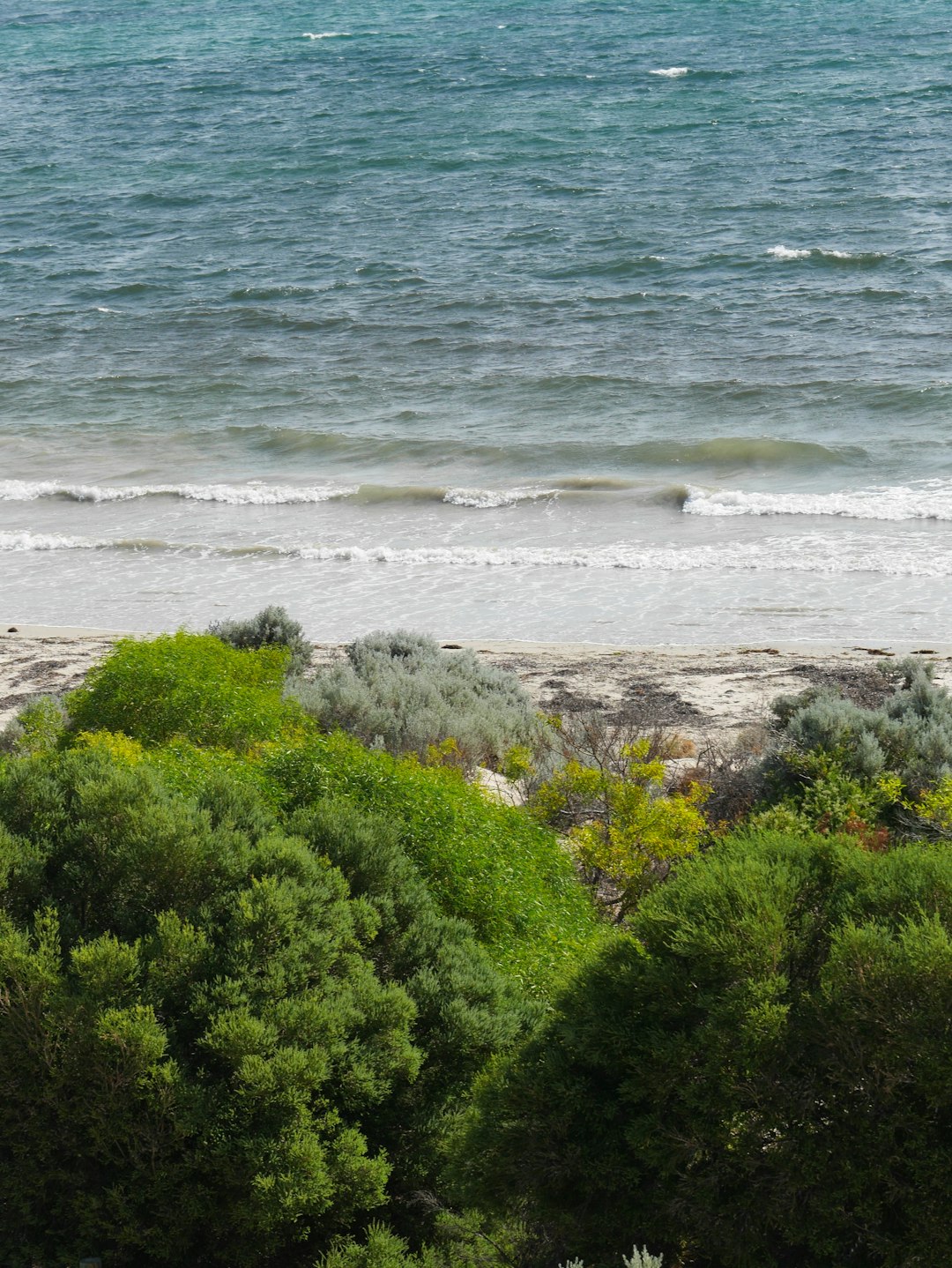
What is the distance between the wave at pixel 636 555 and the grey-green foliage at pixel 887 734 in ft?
17.6

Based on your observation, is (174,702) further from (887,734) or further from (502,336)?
(502,336)

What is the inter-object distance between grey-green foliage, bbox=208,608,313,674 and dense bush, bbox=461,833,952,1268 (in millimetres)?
6268

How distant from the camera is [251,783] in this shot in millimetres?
4727

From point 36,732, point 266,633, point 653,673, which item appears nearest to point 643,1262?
point 36,732

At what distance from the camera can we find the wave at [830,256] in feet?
74.1

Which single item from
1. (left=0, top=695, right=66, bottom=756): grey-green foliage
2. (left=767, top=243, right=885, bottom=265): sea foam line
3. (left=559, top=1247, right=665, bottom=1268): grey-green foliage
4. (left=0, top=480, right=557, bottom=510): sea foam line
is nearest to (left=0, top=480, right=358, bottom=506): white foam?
(left=0, top=480, right=557, bottom=510): sea foam line

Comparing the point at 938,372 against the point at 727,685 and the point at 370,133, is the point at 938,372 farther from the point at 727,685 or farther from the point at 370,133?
the point at 370,133

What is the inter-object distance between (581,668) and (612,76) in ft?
98.5

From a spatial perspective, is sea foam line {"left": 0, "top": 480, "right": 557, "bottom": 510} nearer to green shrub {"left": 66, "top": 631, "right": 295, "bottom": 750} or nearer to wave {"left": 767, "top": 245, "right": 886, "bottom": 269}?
green shrub {"left": 66, "top": 631, "right": 295, "bottom": 750}

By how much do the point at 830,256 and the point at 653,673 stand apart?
52.2 ft

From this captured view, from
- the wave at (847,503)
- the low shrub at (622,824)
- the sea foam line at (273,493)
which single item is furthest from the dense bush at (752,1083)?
the sea foam line at (273,493)

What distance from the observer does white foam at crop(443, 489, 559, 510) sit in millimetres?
15562

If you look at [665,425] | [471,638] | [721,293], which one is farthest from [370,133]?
[471,638]

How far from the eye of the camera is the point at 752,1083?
3051mm
